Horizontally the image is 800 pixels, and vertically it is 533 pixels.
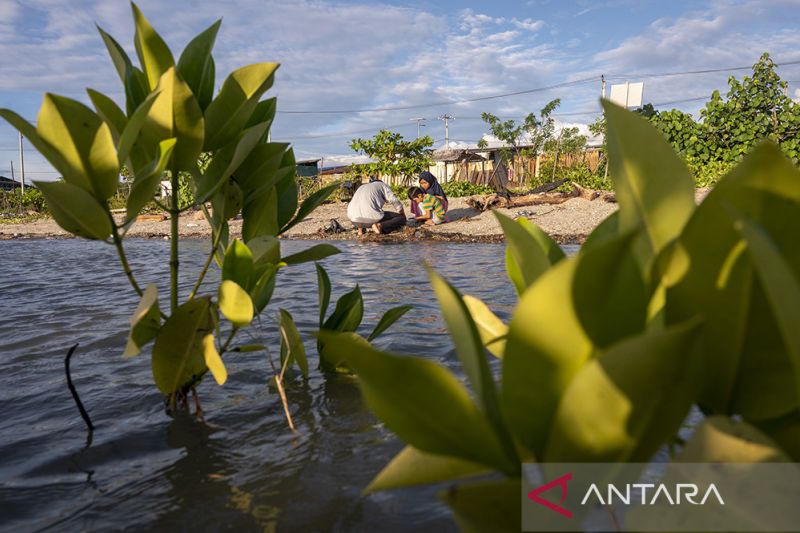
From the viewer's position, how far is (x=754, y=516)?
0.42 m

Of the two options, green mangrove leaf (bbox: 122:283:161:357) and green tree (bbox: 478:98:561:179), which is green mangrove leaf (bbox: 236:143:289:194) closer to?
green mangrove leaf (bbox: 122:283:161:357)

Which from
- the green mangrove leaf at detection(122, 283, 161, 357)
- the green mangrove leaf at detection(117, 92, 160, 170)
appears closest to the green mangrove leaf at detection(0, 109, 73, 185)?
the green mangrove leaf at detection(117, 92, 160, 170)

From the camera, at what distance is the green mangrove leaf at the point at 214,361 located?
4.03ft

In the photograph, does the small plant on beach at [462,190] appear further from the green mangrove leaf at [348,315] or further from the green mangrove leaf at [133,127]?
the green mangrove leaf at [133,127]

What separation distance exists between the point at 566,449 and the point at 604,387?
0.08m

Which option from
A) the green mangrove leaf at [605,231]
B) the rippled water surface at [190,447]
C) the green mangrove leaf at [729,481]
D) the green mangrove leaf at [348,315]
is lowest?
the rippled water surface at [190,447]

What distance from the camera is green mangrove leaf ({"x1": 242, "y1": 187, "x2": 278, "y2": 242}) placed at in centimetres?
159

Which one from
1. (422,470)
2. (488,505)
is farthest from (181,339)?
(488,505)

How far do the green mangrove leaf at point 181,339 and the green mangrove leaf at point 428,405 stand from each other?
3.00ft

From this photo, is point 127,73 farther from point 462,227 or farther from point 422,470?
point 462,227

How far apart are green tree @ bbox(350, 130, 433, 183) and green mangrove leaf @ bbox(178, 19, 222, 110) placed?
54.6ft

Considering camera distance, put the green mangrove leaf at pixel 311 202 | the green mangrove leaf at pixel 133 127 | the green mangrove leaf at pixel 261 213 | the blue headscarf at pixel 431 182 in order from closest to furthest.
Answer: the green mangrove leaf at pixel 133 127 → the green mangrove leaf at pixel 261 213 → the green mangrove leaf at pixel 311 202 → the blue headscarf at pixel 431 182

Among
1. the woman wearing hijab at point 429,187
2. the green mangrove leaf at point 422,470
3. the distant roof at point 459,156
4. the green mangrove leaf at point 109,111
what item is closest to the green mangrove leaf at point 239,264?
the green mangrove leaf at point 109,111

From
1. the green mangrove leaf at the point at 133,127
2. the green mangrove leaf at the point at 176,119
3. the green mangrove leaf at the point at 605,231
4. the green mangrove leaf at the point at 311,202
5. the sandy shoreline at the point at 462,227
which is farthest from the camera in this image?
the sandy shoreline at the point at 462,227
